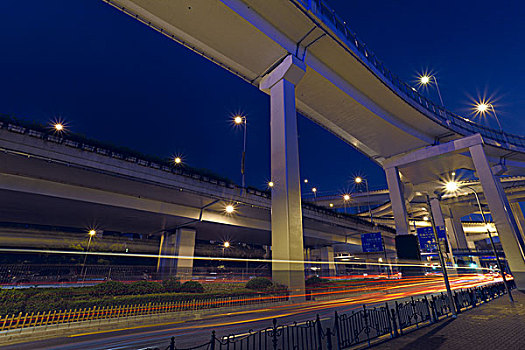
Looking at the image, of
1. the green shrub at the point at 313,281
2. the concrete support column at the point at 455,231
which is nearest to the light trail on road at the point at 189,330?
the green shrub at the point at 313,281

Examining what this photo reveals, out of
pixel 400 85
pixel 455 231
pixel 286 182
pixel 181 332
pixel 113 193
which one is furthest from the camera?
pixel 455 231

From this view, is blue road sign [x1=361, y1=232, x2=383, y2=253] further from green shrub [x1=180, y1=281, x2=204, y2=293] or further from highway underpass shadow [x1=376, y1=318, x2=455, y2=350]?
green shrub [x1=180, y1=281, x2=204, y2=293]

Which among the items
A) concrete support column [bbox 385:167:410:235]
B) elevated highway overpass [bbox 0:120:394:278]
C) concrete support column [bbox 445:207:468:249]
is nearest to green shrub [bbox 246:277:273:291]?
elevated highway overpass [bbox 0:120:394:278]

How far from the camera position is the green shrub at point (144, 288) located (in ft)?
48.4

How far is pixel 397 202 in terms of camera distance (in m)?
34.1

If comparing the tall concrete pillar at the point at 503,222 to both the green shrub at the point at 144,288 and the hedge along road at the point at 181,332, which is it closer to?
the hedge along road at the point at 181,332

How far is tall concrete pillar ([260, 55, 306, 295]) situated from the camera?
1722 centimetres

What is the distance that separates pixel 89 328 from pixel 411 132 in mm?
36089

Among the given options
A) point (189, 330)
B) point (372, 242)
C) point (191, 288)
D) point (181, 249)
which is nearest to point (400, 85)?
point (372, 242)

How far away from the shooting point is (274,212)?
19375 mm

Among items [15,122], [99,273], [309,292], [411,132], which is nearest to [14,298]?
[99,273]

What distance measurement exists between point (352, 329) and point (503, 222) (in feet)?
103

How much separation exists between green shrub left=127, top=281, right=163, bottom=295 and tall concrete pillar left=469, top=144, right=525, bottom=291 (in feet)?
119

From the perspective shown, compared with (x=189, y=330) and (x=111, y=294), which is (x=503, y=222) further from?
(x=111, y=294)
